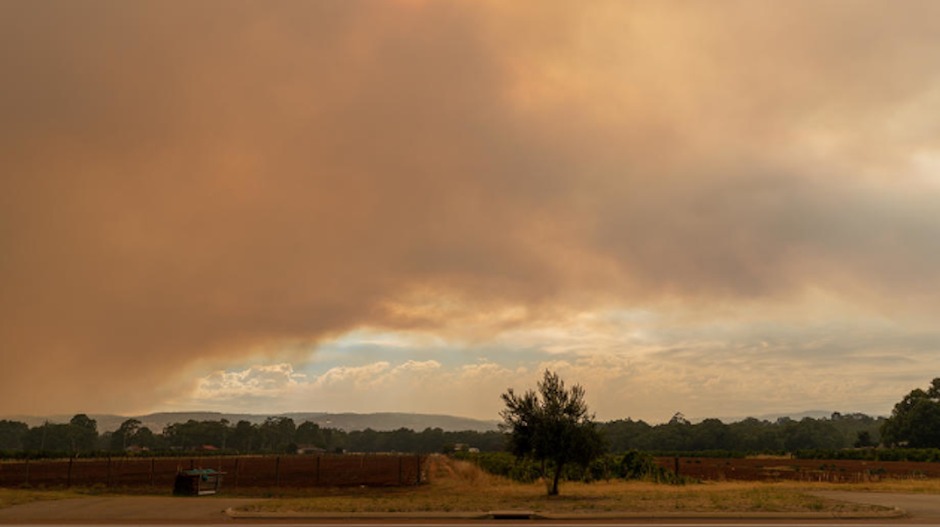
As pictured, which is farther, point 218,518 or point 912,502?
point 912,502

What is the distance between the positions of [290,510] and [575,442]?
49.2 feet

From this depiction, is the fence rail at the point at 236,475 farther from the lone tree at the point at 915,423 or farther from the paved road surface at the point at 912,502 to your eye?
the lone tree at the point at 915,423

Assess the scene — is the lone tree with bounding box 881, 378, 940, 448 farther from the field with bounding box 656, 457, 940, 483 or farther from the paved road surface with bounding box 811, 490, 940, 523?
the paved road surface with bounding box 811, 490, 940, 523

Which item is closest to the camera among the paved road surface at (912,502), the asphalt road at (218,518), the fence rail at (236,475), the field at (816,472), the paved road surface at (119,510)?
the asphalt road at (218,518)

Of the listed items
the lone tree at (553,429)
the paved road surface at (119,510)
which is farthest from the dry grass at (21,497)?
the lone tree at (553,429)

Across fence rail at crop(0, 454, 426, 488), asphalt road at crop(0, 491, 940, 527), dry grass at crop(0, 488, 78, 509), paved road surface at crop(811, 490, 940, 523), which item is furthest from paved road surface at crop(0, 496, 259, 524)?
paved road surface at crop(811, 490, 940, 523)

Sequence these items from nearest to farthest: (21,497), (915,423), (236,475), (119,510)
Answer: (119,510) < (21,497) < (236,475) < (915,423)

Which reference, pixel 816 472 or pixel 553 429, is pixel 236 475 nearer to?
pixel 553 429

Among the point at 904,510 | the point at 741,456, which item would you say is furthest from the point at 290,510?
the point at 741,456

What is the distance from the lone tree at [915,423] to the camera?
122094 millimetres

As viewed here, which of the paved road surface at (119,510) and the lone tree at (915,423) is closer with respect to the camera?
the paved road surface at (119,510)

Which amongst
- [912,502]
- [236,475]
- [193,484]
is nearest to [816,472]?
[912,502]

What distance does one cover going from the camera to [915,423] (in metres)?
125

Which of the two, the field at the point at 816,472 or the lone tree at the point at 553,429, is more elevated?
the lone tree at the point at 553,429
